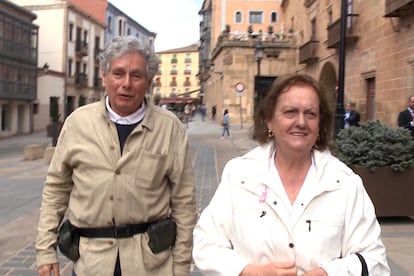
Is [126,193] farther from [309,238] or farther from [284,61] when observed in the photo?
[284,61]

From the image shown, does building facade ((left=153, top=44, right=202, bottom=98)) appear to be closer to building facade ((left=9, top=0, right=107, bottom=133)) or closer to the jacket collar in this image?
building facade ((left=9, top=0, right=107, bottom=133))

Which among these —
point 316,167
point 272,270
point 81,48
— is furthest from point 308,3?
point 272,270

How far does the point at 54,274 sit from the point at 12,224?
4.68 m

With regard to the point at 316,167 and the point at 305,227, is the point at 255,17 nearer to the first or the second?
the point at 316,167

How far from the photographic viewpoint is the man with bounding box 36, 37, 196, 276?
2225 mm

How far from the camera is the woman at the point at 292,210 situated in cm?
180

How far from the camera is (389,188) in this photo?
6164 mm

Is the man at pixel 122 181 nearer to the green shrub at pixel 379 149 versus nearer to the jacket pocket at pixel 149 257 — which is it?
the jacket pocket at pixel 149 257

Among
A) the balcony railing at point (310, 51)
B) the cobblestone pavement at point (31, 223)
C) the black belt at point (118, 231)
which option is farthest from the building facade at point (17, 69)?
the black belt at point (118, 231)

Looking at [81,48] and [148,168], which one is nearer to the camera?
[148,168]

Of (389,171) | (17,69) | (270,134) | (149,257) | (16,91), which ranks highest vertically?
(17,69)

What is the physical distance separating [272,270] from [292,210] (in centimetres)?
24

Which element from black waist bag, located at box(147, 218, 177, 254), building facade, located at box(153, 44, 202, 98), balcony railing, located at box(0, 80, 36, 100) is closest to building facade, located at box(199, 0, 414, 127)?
black waist bag, located at box(147, 218, 177, 254)

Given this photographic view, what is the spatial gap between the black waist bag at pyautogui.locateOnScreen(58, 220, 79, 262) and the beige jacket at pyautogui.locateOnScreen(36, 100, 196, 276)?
0.10ft
